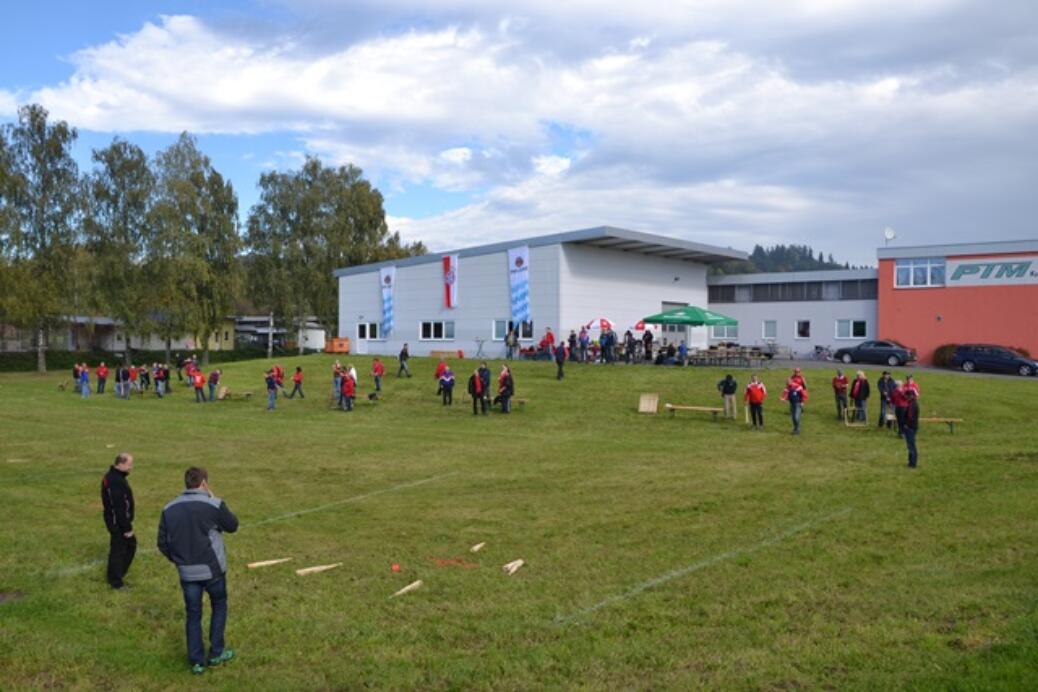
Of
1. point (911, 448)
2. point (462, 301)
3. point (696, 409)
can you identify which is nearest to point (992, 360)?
point (696, 409)

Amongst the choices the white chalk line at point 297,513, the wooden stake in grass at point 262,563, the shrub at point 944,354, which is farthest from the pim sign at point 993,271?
the wooden stake in grass at point 262,563

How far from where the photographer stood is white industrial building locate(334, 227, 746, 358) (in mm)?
36469

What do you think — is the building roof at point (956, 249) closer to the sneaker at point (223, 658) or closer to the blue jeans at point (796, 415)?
the blue jeans at point (796, 415)

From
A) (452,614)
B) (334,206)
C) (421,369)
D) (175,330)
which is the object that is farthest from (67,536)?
(334,206)

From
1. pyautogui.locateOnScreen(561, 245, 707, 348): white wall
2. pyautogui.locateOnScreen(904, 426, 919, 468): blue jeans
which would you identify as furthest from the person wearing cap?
pyautogui.locateOnScreen(561, 245, 707, 348): white wall

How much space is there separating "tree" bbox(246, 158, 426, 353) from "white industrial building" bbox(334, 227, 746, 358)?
1341 cm

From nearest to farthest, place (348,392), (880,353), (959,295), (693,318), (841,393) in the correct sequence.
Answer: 1. (841,393)
2. (348,392)
3. (693,318)
4. (880,353)
5. (959,295)

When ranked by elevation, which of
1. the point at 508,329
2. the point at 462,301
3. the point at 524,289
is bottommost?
the point at 508,329

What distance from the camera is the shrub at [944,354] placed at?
37719 millimetres

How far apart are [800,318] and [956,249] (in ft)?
28.9

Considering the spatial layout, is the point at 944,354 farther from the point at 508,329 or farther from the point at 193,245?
the point at 193,245

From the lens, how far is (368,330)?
46.1 metres

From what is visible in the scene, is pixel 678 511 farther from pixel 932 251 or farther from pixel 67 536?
pixel 932 251

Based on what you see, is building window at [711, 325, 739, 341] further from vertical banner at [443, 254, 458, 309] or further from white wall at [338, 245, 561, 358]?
vertical banner at [443, 254, 458, 309]
